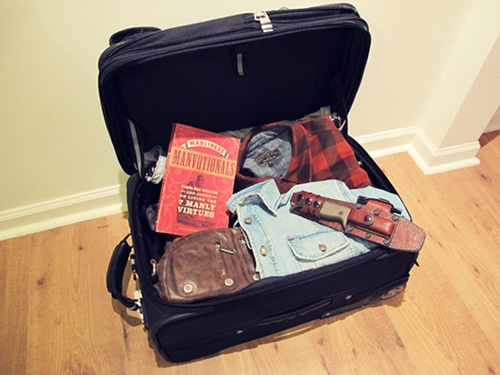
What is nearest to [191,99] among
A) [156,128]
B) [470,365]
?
[156,128]

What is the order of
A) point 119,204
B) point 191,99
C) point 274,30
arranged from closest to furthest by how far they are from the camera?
point 274,30 < point 191,99 < point 119,204

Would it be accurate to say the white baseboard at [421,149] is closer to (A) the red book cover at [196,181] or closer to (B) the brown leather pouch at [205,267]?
(A) the red book cover at [196,181]

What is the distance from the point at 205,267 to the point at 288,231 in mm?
185

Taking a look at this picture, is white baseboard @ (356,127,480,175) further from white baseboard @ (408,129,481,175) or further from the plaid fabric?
the plaid fabric

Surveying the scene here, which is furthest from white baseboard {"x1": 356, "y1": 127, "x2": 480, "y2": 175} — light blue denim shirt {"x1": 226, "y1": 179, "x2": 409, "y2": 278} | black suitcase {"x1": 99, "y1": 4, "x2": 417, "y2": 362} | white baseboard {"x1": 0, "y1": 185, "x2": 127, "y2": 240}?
white baseboard {"x1": 0, "y1": 185, "x2": 127, "y2": 240}

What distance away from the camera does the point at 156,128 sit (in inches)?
34.1

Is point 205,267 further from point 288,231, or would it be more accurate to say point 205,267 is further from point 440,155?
point 440,155

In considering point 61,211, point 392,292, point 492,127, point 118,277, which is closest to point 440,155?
point 492,127

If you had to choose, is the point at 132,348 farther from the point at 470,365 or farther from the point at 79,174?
the point at 470,365

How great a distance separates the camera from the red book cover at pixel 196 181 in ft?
2.89

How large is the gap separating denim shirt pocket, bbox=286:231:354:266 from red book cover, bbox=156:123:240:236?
213 mm

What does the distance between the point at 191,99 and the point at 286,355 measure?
63 cm

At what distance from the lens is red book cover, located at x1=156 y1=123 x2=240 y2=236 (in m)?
0.88

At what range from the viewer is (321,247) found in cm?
76
